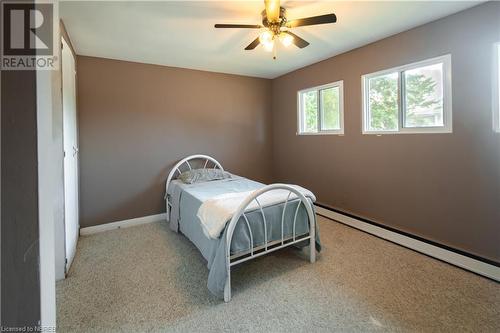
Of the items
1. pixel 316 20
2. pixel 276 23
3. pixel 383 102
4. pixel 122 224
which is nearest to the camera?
pixel 316 20

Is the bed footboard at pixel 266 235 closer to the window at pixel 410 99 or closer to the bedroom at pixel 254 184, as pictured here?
the bedroom at pixel 254 184

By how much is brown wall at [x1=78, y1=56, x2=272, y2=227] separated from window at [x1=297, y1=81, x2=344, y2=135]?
1.02 m

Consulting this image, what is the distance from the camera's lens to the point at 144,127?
11.9 ft

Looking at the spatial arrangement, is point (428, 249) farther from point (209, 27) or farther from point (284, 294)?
point (209, 27)

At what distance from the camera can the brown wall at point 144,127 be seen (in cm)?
331

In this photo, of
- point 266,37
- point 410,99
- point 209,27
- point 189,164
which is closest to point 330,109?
point 410,99

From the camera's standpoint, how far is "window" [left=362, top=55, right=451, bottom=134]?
8.10 feet

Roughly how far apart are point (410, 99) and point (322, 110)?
1315 millimetres

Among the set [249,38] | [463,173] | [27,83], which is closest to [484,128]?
[463,173]

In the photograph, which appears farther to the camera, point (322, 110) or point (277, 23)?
point (322, 110)

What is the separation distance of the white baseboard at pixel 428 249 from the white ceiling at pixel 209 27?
2.31 meters

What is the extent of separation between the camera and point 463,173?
7.68 ft

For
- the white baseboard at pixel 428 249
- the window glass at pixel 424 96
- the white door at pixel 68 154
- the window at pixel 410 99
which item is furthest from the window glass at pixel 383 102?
the white door at pixel 68 154

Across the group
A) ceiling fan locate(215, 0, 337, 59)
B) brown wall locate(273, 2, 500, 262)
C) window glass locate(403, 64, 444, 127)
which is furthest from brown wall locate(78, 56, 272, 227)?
window glass locate(403, 64, 444, 127)
